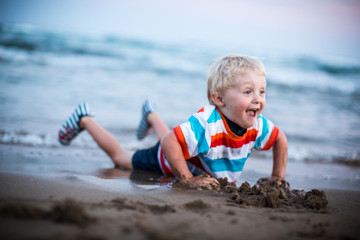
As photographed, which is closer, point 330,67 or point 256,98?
point 256,98

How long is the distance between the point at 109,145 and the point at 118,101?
3.35 meters

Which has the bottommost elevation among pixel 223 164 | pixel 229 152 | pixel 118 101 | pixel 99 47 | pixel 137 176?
pixel 137 176

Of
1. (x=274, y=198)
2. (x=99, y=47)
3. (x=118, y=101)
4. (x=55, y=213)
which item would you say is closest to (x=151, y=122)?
(x=274, y=198)

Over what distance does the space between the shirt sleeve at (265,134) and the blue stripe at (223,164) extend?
0.24 m

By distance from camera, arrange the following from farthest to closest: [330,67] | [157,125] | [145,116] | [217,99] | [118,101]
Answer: [330,67] → [118,101] → [145,116] → [157,125] → [217,99]

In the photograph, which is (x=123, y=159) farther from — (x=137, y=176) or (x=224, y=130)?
(x=224, y=130)

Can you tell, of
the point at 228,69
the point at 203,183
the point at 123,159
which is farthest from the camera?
the point at 123,159

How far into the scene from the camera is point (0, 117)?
4.94 meters

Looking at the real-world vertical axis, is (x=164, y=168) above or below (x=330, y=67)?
below

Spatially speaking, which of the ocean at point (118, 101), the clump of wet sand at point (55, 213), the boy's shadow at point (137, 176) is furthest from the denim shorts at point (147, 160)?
the clump of wet sand at point (55, 213)

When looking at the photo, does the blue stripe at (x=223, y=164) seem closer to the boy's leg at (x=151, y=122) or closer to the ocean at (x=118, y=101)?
the ocean at (x=118, y=101)

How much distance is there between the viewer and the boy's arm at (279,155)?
9.82 feet

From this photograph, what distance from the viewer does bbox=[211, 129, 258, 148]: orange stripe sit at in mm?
2566

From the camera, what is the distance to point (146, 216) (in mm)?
1626
